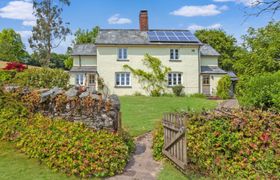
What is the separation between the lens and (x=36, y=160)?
6.76 m

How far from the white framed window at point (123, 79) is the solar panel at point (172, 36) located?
4.51 metres

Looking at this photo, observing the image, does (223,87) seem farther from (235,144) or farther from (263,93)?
(235,144)

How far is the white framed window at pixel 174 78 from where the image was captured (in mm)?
26812

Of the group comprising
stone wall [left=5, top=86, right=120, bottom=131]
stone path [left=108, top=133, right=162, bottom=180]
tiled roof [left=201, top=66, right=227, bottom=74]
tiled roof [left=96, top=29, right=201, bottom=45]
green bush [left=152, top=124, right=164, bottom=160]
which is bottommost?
stone path [left=108, top=133, right=162, bottom=180]

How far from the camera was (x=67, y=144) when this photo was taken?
654 centimetres

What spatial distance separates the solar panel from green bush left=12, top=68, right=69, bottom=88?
16057 millimetres

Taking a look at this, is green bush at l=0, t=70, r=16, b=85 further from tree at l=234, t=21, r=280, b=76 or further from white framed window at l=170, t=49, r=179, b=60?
tree at l=234, t=21, r=280, b=76

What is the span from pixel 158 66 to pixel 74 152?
21.0m

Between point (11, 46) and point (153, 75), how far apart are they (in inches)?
1722

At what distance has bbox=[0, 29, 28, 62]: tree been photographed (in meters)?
55.5

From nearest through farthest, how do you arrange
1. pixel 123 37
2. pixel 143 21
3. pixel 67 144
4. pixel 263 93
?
1. pixel 67 144
2. pixel 263 93
3. pixel 123 37
4. pixel 143 21

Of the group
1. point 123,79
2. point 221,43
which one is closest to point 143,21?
point 123,79

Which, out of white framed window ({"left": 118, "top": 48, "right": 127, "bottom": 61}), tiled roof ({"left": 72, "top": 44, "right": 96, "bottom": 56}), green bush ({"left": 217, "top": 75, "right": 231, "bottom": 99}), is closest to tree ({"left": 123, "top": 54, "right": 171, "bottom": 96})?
white framed window ({"left": 118, "top": 48, "right": 127, "bottom": 61})

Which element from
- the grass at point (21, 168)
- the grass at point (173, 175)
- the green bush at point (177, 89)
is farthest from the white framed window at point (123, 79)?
the grass at point (173, 175)
